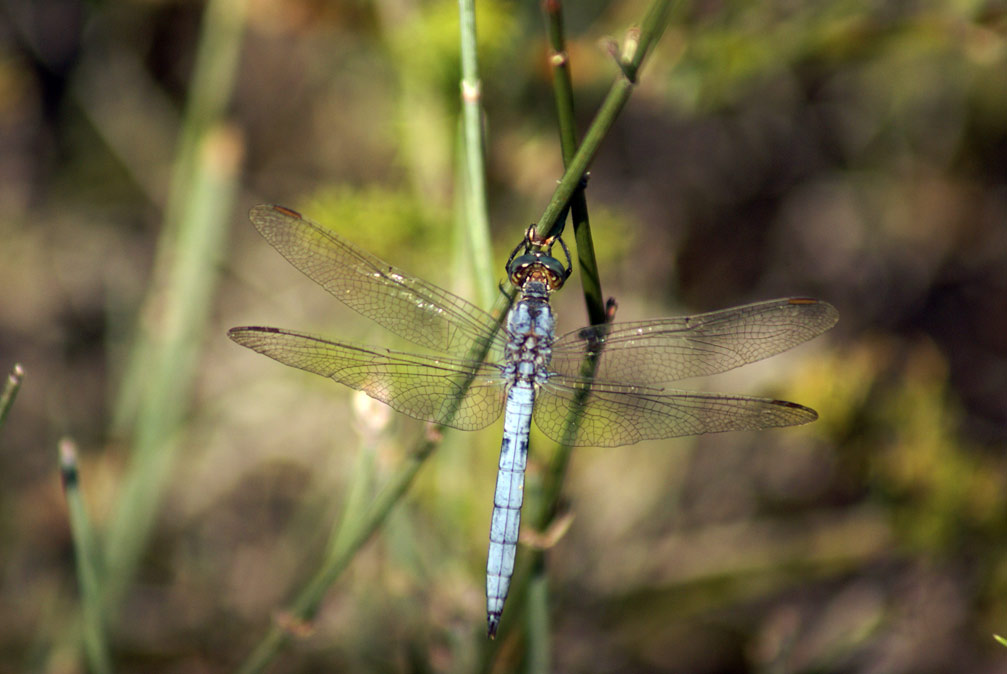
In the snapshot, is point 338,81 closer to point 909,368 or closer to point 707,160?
point 707,160

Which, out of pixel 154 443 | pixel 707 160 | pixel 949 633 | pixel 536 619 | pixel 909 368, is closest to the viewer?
pixel 536 619

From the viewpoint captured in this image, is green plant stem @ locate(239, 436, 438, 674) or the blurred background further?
the blurred background

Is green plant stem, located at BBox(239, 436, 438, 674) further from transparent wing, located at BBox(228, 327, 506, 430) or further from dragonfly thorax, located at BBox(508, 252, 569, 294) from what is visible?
dragonfly thorax, located at BBox(508, 252, 569, 294)

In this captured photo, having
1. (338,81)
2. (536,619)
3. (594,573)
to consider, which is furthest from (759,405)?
(338,81)

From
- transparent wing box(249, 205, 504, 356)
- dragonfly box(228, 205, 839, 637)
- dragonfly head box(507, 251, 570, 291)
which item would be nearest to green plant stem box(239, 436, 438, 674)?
dragonfly box(228, 205, 839, 637)

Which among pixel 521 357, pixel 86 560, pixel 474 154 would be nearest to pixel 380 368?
pixel 521 357

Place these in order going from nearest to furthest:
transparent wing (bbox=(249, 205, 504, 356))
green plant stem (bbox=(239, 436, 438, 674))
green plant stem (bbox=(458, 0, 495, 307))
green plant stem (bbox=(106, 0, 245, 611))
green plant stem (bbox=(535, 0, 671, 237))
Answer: green plant stem (bbox=(535, 0, 671, 237))
green plant stem (bbox=(458, 0, 495, 307))
green plant stem (bbox=(239, 436, 438, 674))
transparent wing (bbox=(249, 205, 504, 356))
green plant stem (bbox=(106, 0, 245, 611))

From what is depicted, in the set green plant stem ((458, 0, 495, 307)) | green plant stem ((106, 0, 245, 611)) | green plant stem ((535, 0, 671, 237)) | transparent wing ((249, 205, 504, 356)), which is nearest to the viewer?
green plant stem ((535, 0, 671, 237))
